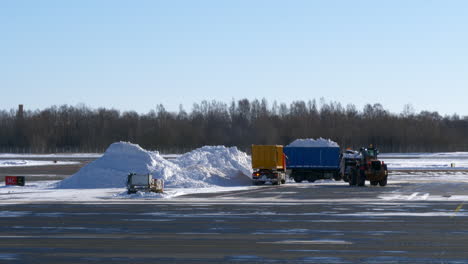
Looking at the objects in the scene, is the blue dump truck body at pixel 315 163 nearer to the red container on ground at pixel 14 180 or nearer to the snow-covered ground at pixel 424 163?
the red container on ground at pixel 14 180

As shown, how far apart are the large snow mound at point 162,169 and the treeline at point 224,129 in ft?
252

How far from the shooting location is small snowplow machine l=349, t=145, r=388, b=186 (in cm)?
4450

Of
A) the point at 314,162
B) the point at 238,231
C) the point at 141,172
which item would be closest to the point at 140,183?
the point at 141,172

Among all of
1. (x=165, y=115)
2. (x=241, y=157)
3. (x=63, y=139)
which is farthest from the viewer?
(x=165, y=115)

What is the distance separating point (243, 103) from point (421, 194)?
151 m

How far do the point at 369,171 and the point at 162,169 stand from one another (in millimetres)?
12269

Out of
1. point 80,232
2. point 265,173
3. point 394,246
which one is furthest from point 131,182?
point 394,246

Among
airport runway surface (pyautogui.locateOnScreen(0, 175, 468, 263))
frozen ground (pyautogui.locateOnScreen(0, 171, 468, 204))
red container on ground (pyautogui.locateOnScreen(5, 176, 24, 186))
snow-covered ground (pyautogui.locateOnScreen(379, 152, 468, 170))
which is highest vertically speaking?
snow-covered ground (pyautogui.locateOnScreen(379, 152, 468, 170))

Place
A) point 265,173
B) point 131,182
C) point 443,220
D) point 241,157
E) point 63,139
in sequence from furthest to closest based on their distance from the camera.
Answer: point 63,139
point 241,157
point 265,173
point 131,182
point 443,220

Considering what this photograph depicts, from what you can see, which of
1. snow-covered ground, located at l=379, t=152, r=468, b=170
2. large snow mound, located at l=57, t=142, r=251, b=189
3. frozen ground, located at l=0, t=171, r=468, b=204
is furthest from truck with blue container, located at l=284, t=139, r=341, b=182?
snow-covered ground, located at l=379, t=152, r=468, b=170

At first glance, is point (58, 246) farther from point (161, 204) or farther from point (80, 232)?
point (161, 204)

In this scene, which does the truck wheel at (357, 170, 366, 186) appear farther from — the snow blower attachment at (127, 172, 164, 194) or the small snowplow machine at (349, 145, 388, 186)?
the snow blower attachment at (127, 172, 164, 194)

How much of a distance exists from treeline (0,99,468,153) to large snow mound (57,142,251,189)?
76902 millimetres

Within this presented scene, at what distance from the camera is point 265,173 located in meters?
47.4
